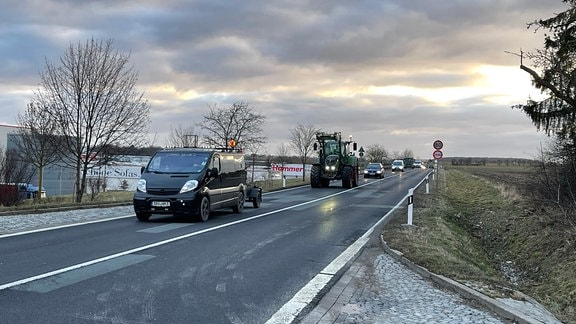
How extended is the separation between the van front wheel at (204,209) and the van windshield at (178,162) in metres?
0.85

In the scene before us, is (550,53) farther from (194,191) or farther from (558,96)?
(194,191)

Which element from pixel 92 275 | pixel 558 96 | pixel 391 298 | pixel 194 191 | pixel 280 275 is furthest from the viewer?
pixel 558 96

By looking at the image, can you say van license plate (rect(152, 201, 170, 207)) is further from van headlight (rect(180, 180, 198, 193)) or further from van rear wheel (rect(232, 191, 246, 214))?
van rear wheel (rect(232, 191, 246, 214))

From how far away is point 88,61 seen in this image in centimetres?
2364

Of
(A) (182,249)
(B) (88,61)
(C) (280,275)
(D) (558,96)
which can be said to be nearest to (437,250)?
(C) (280,275)

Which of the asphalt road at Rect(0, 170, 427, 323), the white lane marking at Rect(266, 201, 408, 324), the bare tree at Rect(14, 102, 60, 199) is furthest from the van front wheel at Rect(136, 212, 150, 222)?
the bare tree at Rect(14, 102, 60, 199)

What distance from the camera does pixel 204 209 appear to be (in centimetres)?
1435

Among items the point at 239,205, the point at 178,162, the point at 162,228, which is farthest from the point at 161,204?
the point at 239,205

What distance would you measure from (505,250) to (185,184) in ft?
28.6

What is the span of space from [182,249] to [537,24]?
12731mm

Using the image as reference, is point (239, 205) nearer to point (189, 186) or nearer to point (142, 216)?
point (189, 186)

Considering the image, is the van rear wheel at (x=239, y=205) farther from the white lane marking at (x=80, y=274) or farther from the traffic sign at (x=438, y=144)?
the traffic sign at (x=438, y=144)

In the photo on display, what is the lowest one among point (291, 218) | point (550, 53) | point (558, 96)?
point (291, 218)

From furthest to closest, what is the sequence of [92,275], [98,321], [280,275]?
[280,275], [92,275], [98,321]
